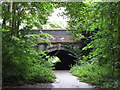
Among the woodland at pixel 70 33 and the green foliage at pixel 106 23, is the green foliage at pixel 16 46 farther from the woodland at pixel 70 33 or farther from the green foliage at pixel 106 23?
the green foliage at pixel 106 23

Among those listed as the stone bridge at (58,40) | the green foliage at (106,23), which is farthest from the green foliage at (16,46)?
the stone bridge at (58,40)

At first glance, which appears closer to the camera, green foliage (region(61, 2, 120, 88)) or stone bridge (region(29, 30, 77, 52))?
green foliage (region(61, 2, 120, 88))

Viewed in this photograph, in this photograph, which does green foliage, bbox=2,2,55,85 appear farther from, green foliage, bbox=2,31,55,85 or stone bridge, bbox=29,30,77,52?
stone bridge, bbox=29,30,77,52

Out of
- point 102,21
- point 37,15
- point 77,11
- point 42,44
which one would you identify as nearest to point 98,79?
point 102,21

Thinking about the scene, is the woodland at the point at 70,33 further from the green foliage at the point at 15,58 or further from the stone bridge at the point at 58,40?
the stone bridge at the point at 58,40

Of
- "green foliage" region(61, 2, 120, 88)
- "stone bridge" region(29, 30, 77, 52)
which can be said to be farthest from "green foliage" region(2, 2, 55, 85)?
"stone bridge" region(29, 30, 77, 52)

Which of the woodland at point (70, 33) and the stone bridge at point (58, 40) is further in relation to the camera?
the stone bridge at point (58, 40)

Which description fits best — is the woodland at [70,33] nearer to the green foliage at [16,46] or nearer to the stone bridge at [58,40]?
the green foliage at [16,46]

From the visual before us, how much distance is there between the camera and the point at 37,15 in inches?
147

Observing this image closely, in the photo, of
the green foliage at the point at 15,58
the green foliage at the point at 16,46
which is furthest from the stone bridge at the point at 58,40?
the green foliage at the point at 15,58

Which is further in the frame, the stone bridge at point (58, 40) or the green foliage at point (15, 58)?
the stone bridge at point (58, 40)

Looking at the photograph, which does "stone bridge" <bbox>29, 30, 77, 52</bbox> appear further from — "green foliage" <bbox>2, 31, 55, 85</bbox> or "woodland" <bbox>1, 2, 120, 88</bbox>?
"green foliage" <bbox>2, 31, 55, 85</bbox>

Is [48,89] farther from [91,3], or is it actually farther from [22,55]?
[91,3]

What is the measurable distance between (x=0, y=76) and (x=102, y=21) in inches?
101
